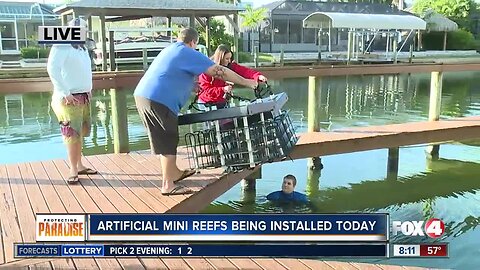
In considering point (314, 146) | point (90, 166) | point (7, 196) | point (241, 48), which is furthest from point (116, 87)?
point (241, 48)

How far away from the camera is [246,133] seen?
3.46m

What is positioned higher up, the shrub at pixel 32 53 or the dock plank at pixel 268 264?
the shrub at pixel 32 53

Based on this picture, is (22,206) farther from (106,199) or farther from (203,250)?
(203,250)

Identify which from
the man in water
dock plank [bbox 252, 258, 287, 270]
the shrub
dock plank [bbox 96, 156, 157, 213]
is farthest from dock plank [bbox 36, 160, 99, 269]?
the shrub

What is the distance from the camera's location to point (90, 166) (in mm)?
4586

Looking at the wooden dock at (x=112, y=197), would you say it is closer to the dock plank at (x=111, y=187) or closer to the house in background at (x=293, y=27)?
the dock plank at (x=111, y=187)

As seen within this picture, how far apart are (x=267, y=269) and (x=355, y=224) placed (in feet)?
1.72

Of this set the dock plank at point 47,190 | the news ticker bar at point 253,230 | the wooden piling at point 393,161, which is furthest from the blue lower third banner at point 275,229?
the wooden piling at point 393,161

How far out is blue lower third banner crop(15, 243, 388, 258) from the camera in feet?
9.14

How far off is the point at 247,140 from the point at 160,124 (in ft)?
1.92

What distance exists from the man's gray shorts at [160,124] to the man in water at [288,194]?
93.5 inches

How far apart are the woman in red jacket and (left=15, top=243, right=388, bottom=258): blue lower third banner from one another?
4.58 ft

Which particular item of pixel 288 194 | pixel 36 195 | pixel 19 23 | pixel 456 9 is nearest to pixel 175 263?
pixel 36 195

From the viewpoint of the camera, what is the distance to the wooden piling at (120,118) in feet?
16.4
